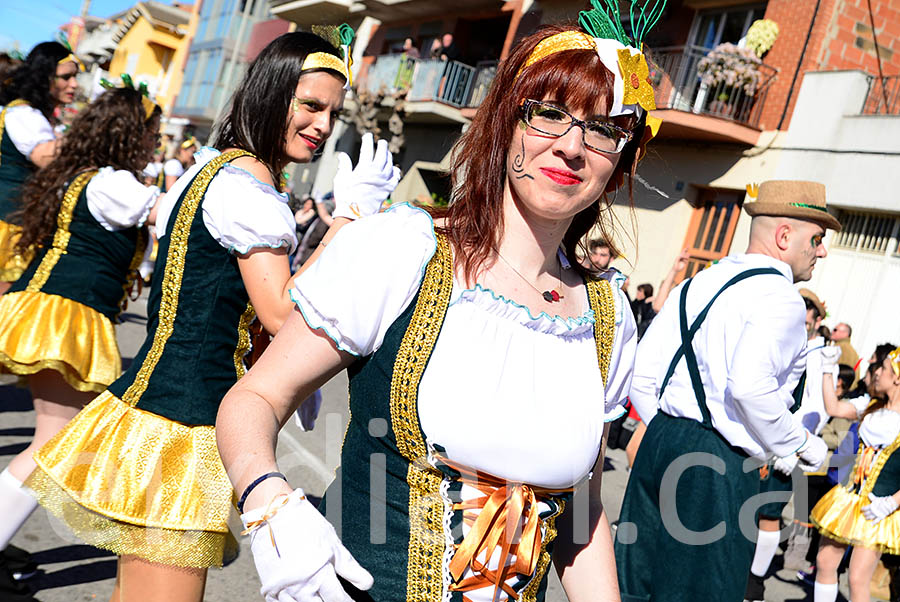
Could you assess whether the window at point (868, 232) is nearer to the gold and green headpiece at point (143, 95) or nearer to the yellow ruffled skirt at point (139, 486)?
the gold and green headpiece at point (143, 95)

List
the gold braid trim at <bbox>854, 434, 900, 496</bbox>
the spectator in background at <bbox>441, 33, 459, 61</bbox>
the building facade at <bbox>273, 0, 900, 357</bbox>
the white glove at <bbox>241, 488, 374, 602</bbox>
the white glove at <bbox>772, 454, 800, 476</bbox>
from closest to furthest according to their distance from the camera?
the white glove at <bbox>241, 488, 374, 602</bbox> → the white glove at <bbox>772, 454, 800, 476</bbox> → the gold braid trim at <bbox>854, 434, 900, 496</bbox> → the building facade at <bbox>273, 0, 900, 357</bbox> → the spectator in background at <bbox>441, 33, 459, 61</bbox>

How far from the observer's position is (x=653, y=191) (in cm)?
230

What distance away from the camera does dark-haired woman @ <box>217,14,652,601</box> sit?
4.90ft

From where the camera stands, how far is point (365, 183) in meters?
2.76

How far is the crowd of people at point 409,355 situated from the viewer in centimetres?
156

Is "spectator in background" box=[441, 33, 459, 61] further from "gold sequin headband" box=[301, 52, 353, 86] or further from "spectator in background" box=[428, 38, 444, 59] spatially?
"gold sequin headband" box=[301, 52, 353, 86]

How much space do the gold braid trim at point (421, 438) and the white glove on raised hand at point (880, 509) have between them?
4.24 meters

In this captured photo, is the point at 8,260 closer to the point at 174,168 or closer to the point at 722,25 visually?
the point at 174,168

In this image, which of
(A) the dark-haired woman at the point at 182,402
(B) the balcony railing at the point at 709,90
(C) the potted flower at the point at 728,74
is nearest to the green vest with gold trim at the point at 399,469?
(A) the dark-haired woman at the point at 182,402

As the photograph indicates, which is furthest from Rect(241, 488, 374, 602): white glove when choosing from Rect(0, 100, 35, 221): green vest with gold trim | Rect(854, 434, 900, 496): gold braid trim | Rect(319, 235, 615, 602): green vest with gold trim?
Rect(854, 434, 900, 496): gold braid trim

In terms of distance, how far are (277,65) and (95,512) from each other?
A: 4.64 feet

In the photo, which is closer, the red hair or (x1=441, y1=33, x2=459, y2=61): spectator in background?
the red hair

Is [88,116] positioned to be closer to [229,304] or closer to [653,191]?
[229,304]

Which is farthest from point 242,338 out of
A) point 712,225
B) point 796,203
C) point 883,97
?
point 883,97
